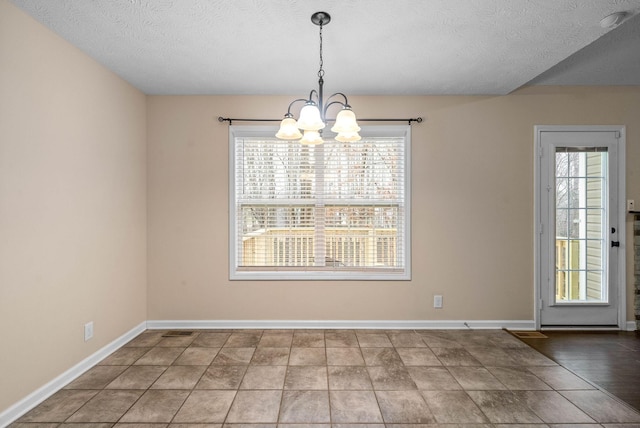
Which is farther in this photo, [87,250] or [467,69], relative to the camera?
[467,69]

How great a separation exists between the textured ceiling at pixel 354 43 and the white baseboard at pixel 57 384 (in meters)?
2.50

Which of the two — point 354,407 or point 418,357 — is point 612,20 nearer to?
point 418,357

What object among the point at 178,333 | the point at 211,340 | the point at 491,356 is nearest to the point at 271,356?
the point at 211,340

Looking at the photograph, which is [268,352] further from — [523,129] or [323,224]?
[523,129]

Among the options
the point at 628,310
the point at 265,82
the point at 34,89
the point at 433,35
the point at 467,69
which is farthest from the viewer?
the point at 628,310

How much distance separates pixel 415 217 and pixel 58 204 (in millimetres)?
3202

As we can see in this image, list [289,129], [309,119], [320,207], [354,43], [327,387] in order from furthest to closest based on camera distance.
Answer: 1. [320,207]
2. [354,43]
3. [327,387]
4. [289,129]
5. [309,119]

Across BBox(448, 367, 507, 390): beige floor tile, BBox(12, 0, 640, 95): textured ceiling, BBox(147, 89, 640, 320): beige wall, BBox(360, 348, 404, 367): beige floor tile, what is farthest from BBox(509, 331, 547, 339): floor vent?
BBox(12, 0, 640, 95): textured ceiling

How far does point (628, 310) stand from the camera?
355cm

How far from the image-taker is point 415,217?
359cm

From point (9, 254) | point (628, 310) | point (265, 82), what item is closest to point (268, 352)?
point (9, 254)

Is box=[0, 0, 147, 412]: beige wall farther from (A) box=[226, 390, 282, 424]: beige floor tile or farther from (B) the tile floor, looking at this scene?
(A) box=[226, 390, 282, 424]: beige floor tile

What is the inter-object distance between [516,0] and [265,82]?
2143 millimetres

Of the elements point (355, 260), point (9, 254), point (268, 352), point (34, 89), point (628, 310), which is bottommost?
point (268, 352)
